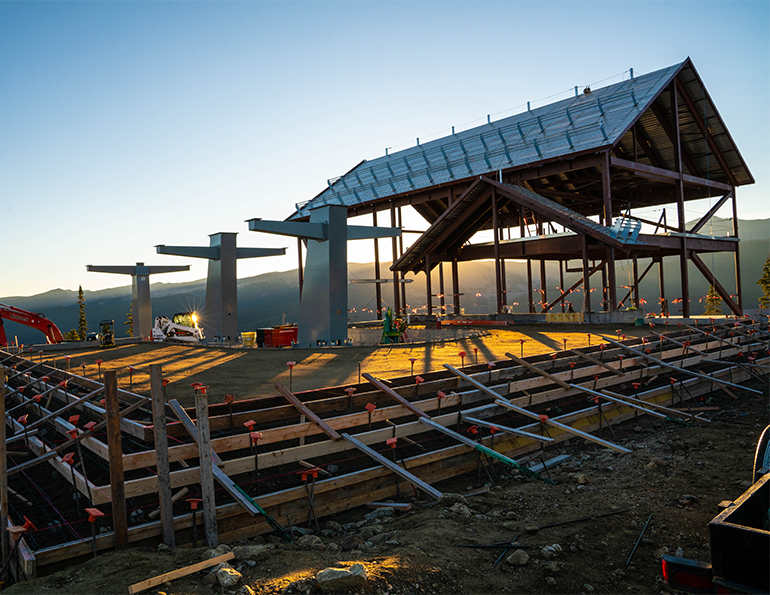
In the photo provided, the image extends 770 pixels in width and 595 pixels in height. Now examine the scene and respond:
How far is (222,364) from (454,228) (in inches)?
856

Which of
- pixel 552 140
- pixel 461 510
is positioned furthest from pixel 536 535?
pixel 552 140

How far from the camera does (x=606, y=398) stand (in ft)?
37.7

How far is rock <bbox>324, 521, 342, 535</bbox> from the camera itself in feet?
23.1

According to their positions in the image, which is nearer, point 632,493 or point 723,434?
point 632,493

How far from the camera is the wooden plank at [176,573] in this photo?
4730 millimetres

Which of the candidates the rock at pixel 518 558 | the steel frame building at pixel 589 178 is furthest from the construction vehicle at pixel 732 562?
the steel frame building at pixel 589 178

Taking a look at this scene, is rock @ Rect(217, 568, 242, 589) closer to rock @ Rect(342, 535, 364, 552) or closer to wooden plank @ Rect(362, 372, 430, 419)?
rock @ Rect(342, 535, 364, 552)

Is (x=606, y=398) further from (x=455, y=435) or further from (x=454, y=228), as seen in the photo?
(x=454, y=228)

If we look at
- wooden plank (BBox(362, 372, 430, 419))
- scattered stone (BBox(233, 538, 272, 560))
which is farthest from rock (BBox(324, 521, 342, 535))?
wooden plank (BBox(362, 372, 430, 419))

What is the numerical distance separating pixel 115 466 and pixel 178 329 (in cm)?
2987

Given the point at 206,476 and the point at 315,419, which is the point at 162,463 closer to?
the point at 206,476

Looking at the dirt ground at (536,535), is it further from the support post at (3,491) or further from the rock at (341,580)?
the support post at (3,491)

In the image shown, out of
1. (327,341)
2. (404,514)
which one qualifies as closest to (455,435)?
(404,514)

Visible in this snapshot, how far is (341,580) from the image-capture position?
4.70 meters
